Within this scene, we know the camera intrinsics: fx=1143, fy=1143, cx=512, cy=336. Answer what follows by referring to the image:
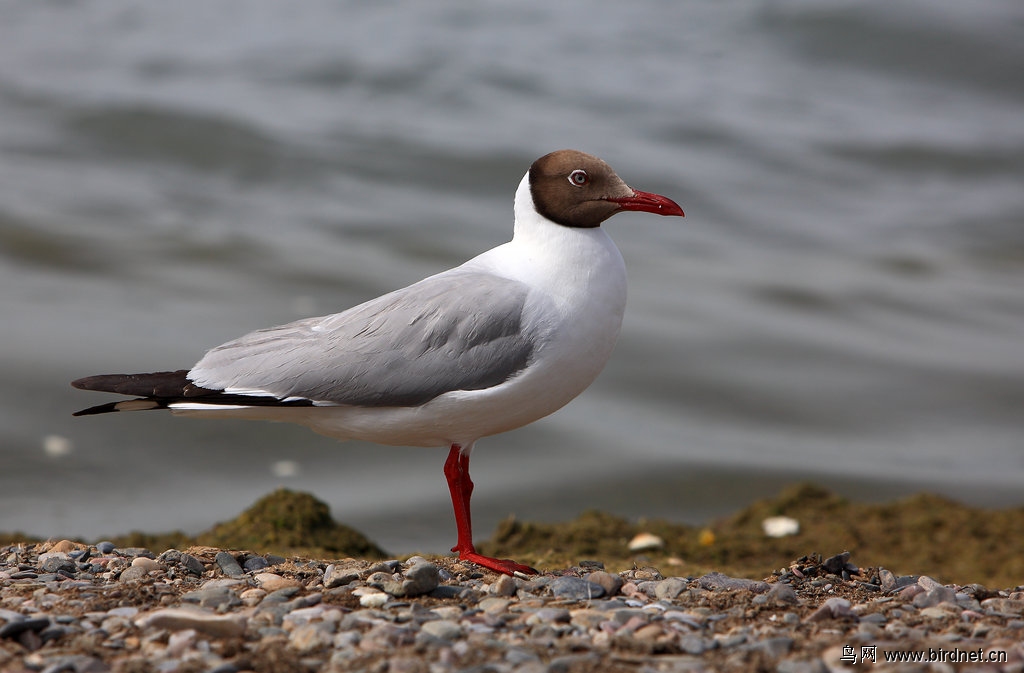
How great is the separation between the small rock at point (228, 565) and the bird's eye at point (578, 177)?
6.63 ft

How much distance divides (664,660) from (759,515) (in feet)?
15.2

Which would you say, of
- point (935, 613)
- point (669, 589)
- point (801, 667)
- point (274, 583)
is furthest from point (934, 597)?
point (274, 583)

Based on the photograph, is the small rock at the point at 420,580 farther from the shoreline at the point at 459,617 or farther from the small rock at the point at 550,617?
the small rock at the point at 550,617

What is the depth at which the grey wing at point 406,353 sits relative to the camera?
14.5 feet

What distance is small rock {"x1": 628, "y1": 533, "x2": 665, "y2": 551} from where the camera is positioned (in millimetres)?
6613

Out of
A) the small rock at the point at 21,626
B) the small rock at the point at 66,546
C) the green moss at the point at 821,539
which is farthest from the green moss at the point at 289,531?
the small rock at the point at 21,626

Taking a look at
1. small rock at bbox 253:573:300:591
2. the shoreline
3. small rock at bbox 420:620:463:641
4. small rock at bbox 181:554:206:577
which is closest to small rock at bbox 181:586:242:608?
the shoreline

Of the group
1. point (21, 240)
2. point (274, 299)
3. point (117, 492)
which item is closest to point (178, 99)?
point (21, 240)

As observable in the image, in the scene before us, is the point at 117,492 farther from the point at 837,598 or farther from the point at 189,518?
the point at 837,598

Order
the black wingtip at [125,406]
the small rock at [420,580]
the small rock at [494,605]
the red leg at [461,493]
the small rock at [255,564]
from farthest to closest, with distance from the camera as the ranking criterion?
the red leg at [461,493] → the black wingtip at [125,406] → the small rock at [255,564] → the small rock at [420,580] → the small rock at [494,605]

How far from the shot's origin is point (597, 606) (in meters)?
3.77

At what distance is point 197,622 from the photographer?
3.34 m

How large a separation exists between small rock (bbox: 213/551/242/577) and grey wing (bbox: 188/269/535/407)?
65cm

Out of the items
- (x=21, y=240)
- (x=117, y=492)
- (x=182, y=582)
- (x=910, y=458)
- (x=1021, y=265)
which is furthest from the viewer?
(x=1021, y=265)
